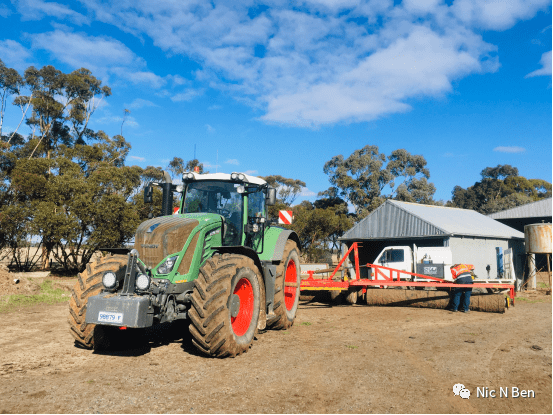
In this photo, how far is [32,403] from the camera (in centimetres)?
398

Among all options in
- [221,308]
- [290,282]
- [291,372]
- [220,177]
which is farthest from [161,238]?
[290,282]

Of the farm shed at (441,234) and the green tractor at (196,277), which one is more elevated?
the farm shed at (441,234)

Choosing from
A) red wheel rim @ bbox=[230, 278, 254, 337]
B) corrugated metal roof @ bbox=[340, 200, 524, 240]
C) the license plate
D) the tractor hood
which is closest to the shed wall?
corrugated metal roof @ bbox=[340, 200, 524, 240]

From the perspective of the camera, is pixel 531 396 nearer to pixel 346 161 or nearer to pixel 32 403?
pixel 32 403

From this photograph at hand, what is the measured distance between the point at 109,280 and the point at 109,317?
1.92 ft

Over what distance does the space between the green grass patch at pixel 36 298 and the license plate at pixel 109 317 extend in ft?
22.5

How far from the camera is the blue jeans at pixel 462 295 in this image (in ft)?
35.0

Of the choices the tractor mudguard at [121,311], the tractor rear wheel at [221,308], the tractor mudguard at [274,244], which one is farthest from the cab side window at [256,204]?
the tractor mudguard at [121,311]

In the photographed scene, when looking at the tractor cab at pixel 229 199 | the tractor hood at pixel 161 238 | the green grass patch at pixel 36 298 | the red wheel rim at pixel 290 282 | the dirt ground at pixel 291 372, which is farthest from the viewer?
the green grass patch at pixel 36 298

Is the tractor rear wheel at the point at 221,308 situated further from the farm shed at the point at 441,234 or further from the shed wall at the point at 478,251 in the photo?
the shed wall at the point at 478,251

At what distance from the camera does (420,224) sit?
20125 mm

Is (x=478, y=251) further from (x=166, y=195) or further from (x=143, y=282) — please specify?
(x=143, y=282)

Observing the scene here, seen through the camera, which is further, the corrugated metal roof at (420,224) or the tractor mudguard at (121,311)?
the corrugated metal roof at (420,224)

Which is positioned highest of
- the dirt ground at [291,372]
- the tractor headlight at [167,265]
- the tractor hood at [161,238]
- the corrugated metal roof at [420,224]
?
the corrugated metal roof at [420,224]
